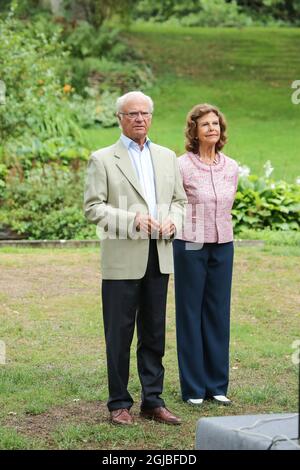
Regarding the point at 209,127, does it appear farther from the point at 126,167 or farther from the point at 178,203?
the point at 126,167

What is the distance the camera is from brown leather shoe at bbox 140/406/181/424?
6348 millimetres

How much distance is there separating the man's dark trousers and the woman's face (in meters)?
0.84

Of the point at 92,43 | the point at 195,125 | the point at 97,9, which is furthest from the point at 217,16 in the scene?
the point at 195,125

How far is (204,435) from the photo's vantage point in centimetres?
487

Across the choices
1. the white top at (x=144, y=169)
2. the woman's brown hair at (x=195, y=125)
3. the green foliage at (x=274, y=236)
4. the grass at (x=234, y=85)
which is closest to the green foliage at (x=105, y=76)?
the grass at (x=234, y=85)

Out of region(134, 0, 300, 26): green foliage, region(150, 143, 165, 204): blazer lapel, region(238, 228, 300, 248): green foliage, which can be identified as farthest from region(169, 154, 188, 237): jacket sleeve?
region(134, 0, 300, 26): green foliage

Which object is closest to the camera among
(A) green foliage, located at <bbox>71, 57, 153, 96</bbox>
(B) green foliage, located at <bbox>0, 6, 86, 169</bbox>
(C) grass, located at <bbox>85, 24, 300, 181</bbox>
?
(B) green foliage, located at <bbox>0, 6, 86, 169</bbox>

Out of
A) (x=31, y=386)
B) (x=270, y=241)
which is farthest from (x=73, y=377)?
(x=270, y=241)

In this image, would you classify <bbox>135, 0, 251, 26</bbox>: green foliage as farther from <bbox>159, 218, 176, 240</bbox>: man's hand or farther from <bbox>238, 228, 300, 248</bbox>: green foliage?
<bbox>159, 218, 176, 240</bbox>: man's hand

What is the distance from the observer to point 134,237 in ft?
20.4

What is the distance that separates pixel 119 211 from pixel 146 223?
0.56 ft

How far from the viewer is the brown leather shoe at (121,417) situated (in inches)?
248

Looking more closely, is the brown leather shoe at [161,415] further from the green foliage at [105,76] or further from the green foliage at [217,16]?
the green foliage at [217,16]

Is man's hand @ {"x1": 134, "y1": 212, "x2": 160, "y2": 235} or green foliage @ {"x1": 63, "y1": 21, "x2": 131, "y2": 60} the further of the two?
green foliage @ {"x1": 63, "y1": 21, "x2": 131, "y2": 60}
